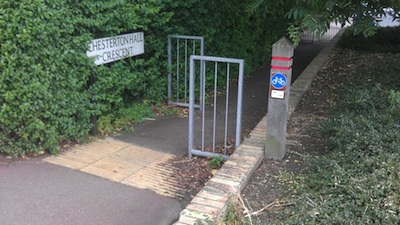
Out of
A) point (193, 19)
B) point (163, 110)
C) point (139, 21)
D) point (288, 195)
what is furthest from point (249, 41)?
point (288, 195)

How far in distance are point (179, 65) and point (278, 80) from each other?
10.8 feet

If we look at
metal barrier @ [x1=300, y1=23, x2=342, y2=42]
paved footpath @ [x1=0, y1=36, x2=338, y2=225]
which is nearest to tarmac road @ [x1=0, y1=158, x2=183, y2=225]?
paved footpath @ [x1=0, y1=36, x2=338, y2=225]

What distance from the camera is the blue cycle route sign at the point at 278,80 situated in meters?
4.21

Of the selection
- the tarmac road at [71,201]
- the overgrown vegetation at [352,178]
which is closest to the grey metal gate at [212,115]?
the overgrown vegetation at [352,178]

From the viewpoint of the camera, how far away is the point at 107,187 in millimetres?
4137

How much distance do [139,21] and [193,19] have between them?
1617mm

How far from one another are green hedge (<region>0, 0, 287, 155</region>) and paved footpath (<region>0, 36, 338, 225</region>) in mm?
346

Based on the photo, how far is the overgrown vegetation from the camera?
3029 millimetres

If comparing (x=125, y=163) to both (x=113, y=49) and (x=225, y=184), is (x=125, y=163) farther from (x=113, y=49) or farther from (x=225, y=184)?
(x=113, y=49)

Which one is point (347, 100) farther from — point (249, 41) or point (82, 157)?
point (249, 41)

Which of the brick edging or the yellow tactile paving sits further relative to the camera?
the yellow tactile paving

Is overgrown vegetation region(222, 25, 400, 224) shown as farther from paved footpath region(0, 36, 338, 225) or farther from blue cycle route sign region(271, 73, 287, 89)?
blue cycle route sign region(271, 73, 287, 89)

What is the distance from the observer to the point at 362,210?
9.93 ft

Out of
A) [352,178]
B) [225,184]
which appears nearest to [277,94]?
→ [225,184]
